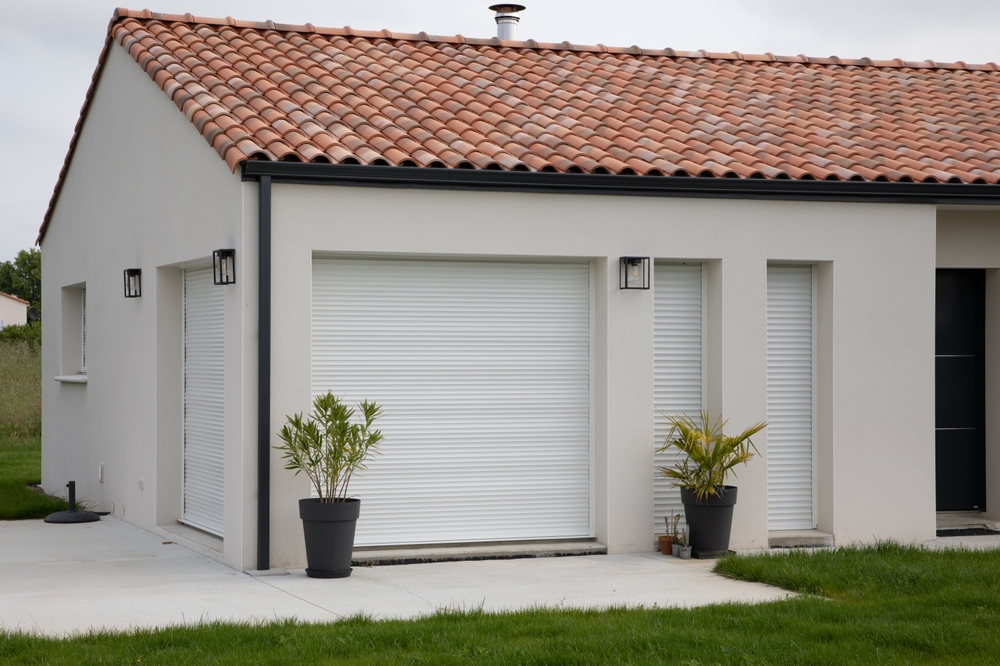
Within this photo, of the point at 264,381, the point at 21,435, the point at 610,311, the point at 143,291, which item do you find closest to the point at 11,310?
the point at 21,435

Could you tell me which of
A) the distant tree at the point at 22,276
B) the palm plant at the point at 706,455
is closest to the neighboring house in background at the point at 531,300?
the palm plant at the point at 706,455

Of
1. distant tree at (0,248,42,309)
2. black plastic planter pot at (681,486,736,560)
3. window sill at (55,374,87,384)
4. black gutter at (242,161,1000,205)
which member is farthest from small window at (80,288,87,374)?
distant tree at (0,248,42,309)

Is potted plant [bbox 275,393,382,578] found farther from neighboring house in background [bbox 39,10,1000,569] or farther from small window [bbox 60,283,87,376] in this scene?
small window [bbox 60,283,87,376]

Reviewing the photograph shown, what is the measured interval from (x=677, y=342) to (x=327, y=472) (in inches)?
144

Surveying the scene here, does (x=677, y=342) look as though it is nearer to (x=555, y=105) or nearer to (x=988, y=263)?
(x=555, y=105)

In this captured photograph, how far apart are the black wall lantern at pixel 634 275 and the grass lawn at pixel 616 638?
339 cm

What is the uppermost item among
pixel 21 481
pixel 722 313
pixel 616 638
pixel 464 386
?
pixel 722 313

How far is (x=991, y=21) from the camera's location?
51.8 ft

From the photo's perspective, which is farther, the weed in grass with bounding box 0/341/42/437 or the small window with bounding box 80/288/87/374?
the weed in grass with bounding box 0/341/42/437

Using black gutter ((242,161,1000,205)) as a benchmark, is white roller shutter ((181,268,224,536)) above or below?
below

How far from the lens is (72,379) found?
1468 cm

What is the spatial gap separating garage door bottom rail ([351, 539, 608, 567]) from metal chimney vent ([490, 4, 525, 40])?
797cm

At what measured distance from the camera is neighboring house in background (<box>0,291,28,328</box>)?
59.6 metres

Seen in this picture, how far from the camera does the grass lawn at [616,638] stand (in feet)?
21.1
